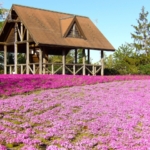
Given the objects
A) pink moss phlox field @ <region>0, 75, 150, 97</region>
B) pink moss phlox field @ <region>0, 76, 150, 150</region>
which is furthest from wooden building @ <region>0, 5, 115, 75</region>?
pink moss phlox field @ <region>0, 76, 150, 150</region>

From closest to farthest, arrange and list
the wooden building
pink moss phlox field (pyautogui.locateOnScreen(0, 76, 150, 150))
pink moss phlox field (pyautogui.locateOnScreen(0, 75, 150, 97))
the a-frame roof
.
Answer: pink moss phlox field (pyautogui.locateOnScreen(0, 76, 150, 150))
pink moss phlox field (pyautogui.locateOnScreen(0, 75, 150, 97))
the a-frame roof
the wooden building

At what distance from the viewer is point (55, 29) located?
1147 inches

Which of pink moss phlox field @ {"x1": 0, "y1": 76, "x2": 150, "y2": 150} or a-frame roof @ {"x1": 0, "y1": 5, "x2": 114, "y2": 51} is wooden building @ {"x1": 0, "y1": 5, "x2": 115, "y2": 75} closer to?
a-frame roof @ {"x1": 0, "y1": 5, "x2": 114, "y2": 51}

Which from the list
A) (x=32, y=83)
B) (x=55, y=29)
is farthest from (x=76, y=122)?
(x=55, y=29)

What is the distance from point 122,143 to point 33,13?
2307 centimetres

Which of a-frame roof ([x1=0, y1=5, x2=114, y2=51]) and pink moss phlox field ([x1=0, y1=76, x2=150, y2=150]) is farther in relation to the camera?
a-frame roof ([x1=0, y1=5, x2=114, y2=51])

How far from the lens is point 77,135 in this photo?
8.95m

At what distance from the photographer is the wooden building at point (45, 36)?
26.8 m

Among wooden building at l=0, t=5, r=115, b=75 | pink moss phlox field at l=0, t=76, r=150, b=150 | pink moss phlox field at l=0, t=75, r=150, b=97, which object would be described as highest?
wooden building at l=0, t=5, r=115, b=75

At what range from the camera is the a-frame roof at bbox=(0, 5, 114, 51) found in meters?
26.5

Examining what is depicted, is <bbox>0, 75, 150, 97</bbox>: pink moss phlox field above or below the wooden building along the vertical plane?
below

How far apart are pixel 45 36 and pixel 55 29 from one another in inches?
112

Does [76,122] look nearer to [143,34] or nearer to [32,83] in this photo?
[32,83]

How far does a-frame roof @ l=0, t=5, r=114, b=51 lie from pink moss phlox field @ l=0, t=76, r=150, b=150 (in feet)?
39.8
